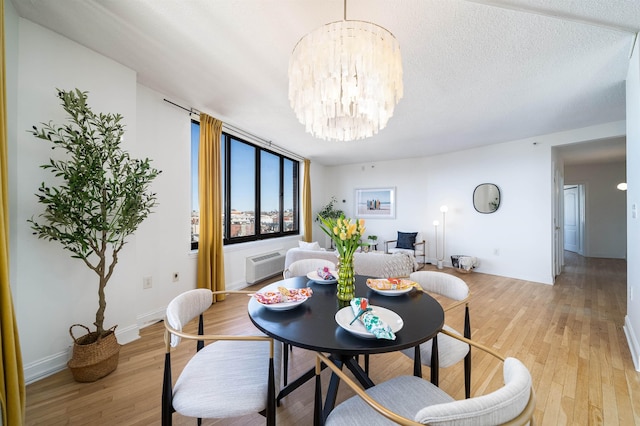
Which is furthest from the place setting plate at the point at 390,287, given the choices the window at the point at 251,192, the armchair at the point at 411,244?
the armchair at the point at 411,244

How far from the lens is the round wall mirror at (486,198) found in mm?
4781

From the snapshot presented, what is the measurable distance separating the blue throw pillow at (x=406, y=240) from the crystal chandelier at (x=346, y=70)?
4391mm

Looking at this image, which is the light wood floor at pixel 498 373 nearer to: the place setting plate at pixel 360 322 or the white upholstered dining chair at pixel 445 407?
the white upholstered dining chair at pixel 445 407

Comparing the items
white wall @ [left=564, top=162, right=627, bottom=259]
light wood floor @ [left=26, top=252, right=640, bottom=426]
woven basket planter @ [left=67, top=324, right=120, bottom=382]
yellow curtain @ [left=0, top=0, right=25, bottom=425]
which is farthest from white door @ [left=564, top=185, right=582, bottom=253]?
yellow curtain @ [left=0, top=0, right=25, bottom=425]

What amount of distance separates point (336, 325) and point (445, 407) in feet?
1.84

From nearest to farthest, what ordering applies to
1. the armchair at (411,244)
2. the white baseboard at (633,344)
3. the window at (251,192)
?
the white baseboard at (633,344), the window at (251,192), the armchair at (411,244)

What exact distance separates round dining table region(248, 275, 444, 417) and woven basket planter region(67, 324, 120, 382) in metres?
1.41

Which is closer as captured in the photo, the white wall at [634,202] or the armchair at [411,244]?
the white wall at [634,202]

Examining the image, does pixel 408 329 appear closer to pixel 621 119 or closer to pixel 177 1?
pixel 177 1

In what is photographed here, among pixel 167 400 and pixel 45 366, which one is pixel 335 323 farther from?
pixel 45 366

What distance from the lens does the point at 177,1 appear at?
1.57 m

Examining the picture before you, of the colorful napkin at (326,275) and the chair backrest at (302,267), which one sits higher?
the colorful napkin at (326,275)

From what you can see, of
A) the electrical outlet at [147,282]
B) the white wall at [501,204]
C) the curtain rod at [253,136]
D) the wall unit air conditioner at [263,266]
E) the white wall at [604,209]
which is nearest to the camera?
the electrical outlet at [147,282]

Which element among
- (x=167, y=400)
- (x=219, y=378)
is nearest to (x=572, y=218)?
(x=219, y=378)
